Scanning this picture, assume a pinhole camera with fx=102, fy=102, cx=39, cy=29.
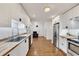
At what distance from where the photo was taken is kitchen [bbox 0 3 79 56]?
5.99 feet

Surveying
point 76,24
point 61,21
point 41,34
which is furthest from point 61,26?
point 41,34

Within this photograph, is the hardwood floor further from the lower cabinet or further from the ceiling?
the ceiling

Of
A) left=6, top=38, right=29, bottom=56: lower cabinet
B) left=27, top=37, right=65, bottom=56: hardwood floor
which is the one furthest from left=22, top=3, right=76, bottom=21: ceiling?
left=27, top=37, right=65, bottom=56: hardwood floor

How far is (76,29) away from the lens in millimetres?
3248

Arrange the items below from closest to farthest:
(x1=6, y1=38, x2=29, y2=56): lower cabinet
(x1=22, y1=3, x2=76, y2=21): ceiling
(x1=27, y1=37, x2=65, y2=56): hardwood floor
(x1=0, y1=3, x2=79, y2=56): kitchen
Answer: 1. (x1=6, y1=38, x2=29, y2=56): lower cabinet
2. (x1=0, y1=3, x2=79, y2=56): kitchen
3. (x1=22, y1=3, x2=76, y2=21): ceiling
4. (x1=27, y1=37, x2=65, y2=56): hardwood floor

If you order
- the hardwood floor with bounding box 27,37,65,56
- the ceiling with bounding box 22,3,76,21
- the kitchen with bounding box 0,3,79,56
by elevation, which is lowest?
the hardwood floor with bounding box 27,37,65,56

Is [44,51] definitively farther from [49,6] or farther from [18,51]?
[18,51]

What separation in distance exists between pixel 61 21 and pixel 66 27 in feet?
1.60

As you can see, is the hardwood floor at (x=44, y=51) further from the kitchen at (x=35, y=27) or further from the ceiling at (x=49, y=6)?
the ceiling at (x=49, y=6)

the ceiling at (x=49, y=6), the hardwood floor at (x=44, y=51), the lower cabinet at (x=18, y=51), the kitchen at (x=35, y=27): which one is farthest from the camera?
the hardwood floor at (x=44, y=51)

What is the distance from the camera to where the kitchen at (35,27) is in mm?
1825

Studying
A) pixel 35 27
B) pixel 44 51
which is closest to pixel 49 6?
pixel 44 51

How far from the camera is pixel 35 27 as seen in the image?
10.5m

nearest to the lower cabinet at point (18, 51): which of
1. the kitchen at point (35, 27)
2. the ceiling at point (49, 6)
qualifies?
the kitchen at point (35, 27)
